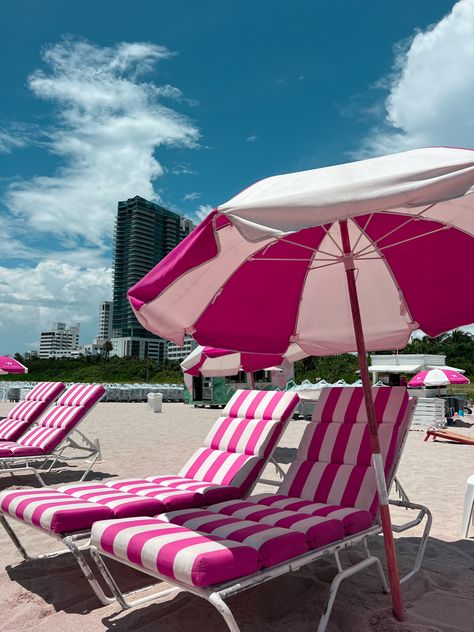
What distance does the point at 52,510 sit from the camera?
2.80m

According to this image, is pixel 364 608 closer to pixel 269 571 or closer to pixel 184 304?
pixel 269 571

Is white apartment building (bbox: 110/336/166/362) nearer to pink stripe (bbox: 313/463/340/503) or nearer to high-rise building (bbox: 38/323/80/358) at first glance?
high-rise building (bbox: 38/323/80/358)

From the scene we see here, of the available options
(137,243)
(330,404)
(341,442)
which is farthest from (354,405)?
(137,243)

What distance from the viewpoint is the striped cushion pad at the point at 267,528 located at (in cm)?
235

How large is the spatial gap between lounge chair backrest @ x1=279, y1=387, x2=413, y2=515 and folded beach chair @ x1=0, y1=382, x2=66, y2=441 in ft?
12.8

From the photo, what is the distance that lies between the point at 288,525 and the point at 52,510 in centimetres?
128

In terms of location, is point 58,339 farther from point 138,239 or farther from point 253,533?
point 253,533

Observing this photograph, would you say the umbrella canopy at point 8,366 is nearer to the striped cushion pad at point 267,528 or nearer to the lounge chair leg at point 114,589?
the striped cushion pad at point 267,528

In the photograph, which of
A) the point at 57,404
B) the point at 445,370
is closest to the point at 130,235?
the point at 445,370

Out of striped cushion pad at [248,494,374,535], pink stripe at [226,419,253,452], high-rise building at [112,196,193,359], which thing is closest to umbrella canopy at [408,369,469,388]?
pink stripe at [226,419,253,452]

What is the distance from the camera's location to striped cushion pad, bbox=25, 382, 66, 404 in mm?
6746

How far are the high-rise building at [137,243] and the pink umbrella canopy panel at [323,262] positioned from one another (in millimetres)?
91059

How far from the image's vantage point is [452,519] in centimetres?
474

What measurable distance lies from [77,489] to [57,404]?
10.9 feet
